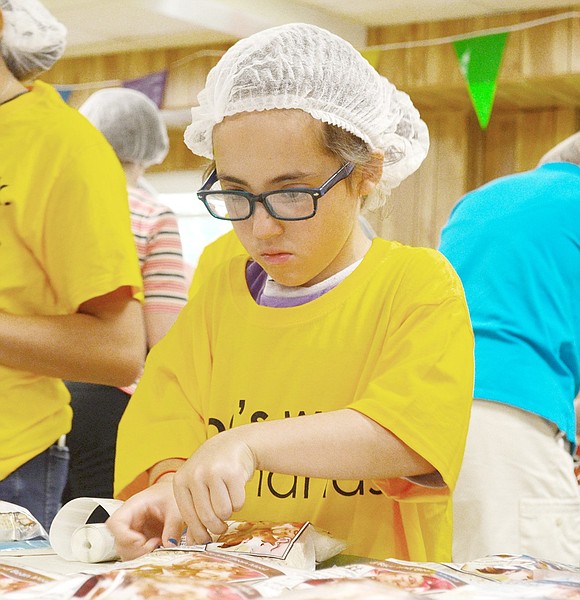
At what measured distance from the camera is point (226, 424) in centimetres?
119

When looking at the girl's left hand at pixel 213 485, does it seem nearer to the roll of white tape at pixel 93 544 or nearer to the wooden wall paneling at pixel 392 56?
the roll of white tape at pixel 93 544

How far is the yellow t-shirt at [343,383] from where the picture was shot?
103 cm

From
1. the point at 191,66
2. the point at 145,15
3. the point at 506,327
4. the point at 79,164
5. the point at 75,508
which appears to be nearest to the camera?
the point at 75,508

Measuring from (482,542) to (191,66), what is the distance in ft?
14.6

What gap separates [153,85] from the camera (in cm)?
608

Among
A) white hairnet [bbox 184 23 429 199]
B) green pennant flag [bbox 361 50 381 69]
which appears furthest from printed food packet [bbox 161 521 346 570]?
green pennant flag [bbox 361 50 381 69]

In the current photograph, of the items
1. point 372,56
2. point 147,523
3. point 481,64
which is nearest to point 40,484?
point 147,523

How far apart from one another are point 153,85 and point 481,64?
199 centimetres

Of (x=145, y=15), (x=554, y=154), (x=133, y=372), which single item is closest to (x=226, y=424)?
(x=133, y=372)

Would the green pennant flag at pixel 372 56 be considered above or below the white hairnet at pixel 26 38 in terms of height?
above

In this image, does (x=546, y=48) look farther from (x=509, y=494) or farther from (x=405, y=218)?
(x=509, y=494)

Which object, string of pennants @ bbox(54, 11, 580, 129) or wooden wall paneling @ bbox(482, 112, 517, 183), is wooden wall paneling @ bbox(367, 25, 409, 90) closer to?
string of pennants @ bbox(54, 11, 580, 129)

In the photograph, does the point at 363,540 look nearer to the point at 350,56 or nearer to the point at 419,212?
the point at 350,56

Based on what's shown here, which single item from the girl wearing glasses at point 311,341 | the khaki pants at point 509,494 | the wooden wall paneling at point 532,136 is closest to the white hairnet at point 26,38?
the girl wearing glasses at point 311,341
